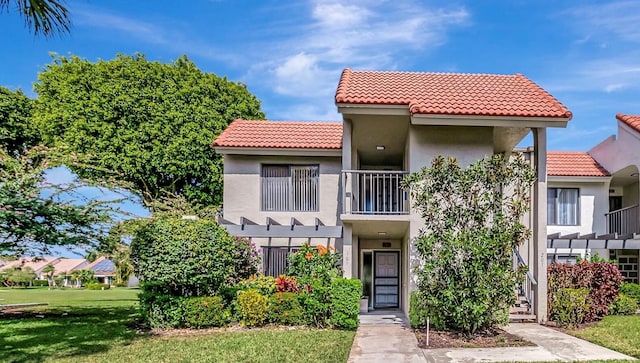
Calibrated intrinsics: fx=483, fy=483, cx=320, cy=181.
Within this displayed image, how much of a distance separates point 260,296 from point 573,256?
1483 cm

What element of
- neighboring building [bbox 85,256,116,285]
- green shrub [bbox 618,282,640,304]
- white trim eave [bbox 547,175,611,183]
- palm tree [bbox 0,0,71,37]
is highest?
palm tree [bbox 0,0,71,37]

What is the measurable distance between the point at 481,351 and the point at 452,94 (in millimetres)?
7517

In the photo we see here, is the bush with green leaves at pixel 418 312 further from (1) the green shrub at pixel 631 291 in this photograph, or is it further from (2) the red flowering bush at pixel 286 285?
(1) the green shrub at pixel 631 291

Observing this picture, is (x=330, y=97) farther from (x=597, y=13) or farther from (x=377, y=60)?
(x=597, y=13)

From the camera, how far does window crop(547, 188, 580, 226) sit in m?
21.2

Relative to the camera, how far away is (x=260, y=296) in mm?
13273

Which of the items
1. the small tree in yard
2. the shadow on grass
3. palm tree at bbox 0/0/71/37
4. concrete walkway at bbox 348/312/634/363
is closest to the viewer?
palm tree at bbox 0/0/71/37

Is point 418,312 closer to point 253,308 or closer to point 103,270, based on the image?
point 253,308

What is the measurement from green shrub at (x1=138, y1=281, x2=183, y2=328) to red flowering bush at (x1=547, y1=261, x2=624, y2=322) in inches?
407

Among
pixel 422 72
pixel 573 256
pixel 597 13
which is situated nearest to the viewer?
pixel 597 13

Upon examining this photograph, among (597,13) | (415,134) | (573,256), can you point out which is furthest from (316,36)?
(573,256)

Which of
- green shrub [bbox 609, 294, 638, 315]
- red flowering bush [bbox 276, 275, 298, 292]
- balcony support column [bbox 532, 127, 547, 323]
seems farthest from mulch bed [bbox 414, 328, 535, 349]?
green shrub [bbox 609, 294, 638, 315]

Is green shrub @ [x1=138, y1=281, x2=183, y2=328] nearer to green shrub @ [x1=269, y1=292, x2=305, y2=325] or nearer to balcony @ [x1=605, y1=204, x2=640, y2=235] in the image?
green shrub @ [x1=269, y1=292, x2=305, y2=325]

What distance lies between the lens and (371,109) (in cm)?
1345
